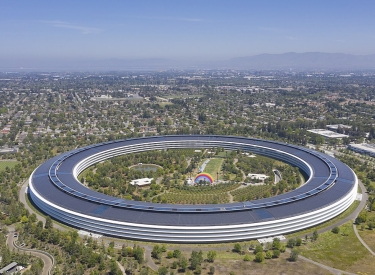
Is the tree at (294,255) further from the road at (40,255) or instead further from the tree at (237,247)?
the road at (40,255)

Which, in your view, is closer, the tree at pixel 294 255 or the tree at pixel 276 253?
the tree at pixel 294 255

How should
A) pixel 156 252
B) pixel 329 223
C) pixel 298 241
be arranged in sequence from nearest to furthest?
pixel 156 252
pixel 298 241
pixel 329 223

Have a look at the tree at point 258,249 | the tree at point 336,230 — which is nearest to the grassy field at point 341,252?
the tree at point 336,230

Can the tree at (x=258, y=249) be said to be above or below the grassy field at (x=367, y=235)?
above

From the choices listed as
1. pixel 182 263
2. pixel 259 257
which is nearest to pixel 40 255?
pixel 182 263

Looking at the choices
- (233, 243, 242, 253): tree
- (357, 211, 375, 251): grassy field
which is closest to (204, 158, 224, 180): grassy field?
(233, 243, 242, 253): tree

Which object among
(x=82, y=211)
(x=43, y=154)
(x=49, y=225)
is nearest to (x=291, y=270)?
(x=82, y=211)

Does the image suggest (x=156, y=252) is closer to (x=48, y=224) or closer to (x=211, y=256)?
(x=211, y=256)
